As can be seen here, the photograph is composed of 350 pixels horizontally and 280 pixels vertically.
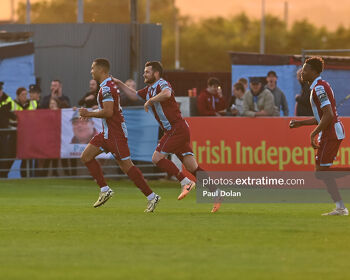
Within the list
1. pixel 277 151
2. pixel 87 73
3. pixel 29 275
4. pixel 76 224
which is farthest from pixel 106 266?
pixel 87 73

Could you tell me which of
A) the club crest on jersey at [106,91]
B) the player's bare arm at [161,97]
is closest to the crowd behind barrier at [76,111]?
the player's bare arm at [161,97]

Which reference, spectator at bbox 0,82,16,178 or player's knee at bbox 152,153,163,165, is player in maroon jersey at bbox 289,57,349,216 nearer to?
player's knee at bbox 152,153,163,165

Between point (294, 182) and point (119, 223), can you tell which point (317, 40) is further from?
point (119, 223)

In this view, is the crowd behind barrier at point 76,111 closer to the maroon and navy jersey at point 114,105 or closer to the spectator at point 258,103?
the spectator at point 258,103

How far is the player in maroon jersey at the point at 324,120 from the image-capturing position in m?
13.9

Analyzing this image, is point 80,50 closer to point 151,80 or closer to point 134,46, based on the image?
point 134,46

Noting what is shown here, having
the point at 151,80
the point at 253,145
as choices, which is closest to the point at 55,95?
the point at 253,145

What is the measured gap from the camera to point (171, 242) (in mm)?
10852

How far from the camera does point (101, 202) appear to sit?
15453 millimetres

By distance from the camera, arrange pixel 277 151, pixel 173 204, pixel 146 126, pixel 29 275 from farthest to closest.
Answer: pixel 146 126
pixel 277 151
pixel 173 204
pixel 29 275

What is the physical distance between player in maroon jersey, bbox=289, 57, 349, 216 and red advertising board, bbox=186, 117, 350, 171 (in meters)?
6.00

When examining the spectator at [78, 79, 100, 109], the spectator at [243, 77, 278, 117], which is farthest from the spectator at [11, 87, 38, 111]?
the spectator at [243, 77, 278, 117]

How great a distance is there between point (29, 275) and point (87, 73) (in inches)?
798

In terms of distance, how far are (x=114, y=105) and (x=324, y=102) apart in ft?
9.16
